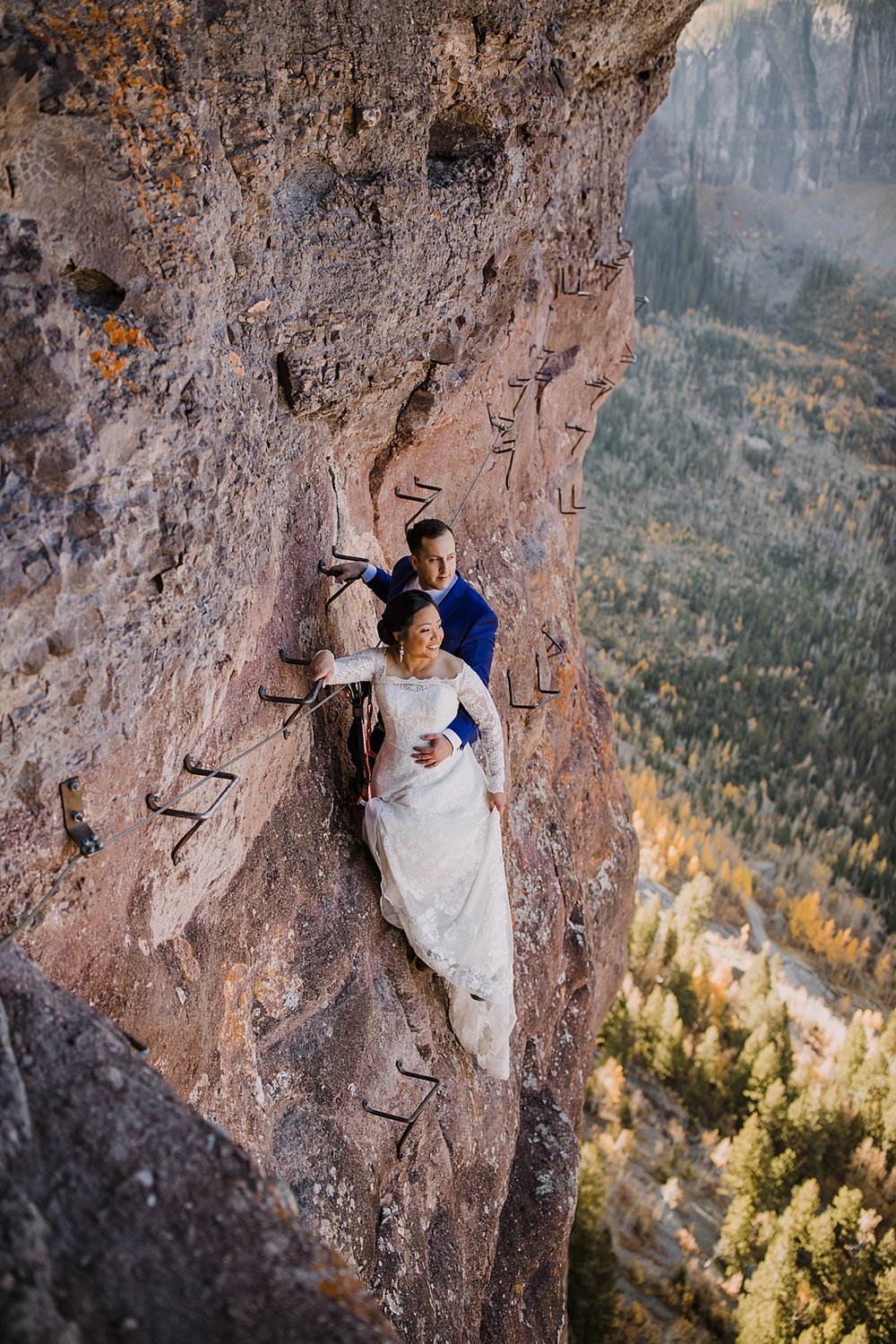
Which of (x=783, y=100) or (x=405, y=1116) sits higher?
(x=783, y=100)

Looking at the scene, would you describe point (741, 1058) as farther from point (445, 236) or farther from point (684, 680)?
point (684, 680)

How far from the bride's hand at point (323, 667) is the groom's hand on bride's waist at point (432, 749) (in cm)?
60

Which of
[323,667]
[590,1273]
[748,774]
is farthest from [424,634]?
[748,774]

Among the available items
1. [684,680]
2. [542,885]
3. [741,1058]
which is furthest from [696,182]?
[542,885]

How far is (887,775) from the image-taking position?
44.5 meters

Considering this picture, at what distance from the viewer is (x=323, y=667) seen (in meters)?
4.67

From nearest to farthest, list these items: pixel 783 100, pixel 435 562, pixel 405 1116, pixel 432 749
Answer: pixel 432 749, pixel 435 562, pixel 405 1116, pixel 783 100

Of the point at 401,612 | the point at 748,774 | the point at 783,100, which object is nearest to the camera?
the point at 401,612

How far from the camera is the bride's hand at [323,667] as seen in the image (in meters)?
4.65

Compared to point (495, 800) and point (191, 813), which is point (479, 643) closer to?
point (495, 800)

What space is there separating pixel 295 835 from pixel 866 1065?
21032mm

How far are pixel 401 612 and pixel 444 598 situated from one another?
0.73 meters

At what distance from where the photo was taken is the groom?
5016 mm

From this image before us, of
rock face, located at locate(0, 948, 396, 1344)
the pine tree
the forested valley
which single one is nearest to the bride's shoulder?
rock face, located at locate(0, 948, 396, 1344)
